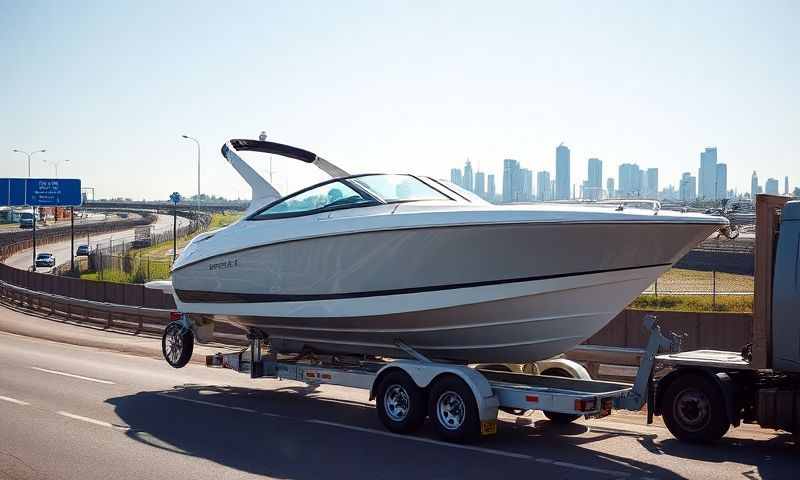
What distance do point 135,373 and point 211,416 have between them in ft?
15.3

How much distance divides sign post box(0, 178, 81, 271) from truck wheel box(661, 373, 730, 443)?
44525 mm

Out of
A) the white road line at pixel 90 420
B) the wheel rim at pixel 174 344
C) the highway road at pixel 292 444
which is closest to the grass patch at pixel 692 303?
the highway road at pixel 292 444

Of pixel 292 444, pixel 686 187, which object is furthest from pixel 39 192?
pixel 292 444

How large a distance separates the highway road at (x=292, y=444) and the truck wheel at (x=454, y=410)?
15 centimetres

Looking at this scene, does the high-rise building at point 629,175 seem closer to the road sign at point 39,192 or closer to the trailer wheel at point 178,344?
the road sign at point 39,192

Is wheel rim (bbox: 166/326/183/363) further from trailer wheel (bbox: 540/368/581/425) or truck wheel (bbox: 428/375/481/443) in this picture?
trailer wheel (bbox: 540/368/581/425)

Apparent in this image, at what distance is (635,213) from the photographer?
29.8 ft

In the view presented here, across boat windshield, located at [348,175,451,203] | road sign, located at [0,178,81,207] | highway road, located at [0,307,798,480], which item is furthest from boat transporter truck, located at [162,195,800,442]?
road sign, located at [0,178,81,207]

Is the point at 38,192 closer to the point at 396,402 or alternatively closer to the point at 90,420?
the point at 90,420

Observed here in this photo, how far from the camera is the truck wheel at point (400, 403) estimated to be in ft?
32.6

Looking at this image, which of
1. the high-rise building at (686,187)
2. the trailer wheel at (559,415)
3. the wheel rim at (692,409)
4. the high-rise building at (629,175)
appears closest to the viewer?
the wheel rim at (692,409)

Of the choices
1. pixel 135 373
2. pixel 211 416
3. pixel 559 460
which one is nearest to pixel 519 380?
pixel 559 460

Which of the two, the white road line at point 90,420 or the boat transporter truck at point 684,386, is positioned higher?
the boat transporter truck at point 684,386

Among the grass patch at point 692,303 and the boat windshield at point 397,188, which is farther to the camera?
the grass patch at point 692,303
